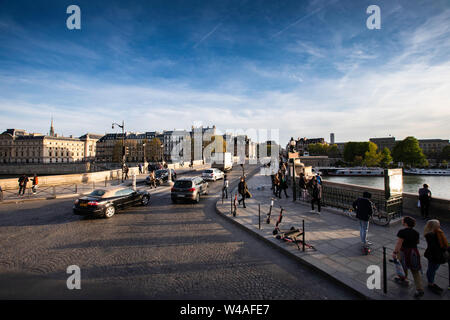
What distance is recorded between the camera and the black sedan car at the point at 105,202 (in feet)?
32.7

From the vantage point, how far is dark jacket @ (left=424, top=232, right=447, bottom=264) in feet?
13.1

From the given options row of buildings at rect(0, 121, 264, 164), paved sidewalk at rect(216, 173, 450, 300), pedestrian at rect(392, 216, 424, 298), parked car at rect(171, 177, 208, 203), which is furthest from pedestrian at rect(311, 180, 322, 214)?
row of buildings at rect(0, 121, 264, 164)

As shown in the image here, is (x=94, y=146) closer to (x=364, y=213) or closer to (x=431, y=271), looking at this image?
(x=364, y=213)

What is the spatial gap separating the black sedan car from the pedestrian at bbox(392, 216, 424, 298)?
11156 mm

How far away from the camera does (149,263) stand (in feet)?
18.7

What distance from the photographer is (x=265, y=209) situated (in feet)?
37.6

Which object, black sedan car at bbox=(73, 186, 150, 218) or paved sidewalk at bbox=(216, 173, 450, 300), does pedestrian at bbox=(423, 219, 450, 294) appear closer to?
paved sidewalk at bbox=(216, 173, 450, 300)

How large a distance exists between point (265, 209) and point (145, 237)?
6318 mm

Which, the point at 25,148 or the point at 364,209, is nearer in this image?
the point at 364,209

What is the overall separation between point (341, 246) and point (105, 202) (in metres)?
10.3

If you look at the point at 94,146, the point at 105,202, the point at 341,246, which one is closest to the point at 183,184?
the point at 105,202

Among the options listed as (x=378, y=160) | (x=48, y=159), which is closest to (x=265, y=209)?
(x=378, y=160)

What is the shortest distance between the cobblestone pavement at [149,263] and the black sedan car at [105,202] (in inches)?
24.7

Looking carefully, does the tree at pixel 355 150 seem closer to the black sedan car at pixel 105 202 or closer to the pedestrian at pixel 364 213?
the pedestrian at pixel 364 213
